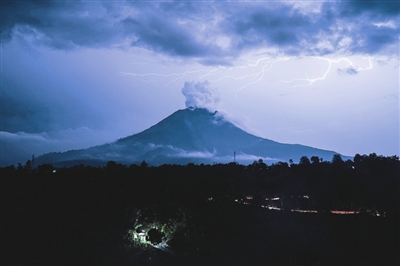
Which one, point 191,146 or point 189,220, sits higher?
point 191,146

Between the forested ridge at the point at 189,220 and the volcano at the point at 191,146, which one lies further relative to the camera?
the volcano at the point at 191,146

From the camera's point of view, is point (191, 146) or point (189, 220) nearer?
point (189, 220)

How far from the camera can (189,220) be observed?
22547 mm

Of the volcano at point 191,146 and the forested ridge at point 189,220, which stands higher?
the volcano at point 191,146

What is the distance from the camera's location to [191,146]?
5359 inches

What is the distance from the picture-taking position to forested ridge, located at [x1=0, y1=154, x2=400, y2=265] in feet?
61.2

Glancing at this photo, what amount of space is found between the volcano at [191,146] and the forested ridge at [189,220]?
9602 centimetres

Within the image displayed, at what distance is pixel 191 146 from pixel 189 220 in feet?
373

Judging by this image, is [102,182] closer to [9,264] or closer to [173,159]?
[9,264]

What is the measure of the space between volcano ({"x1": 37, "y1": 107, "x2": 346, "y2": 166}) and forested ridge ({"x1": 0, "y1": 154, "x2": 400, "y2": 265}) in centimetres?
9602

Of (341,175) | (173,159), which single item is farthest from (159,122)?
(341,175)

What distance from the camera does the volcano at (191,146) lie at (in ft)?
430

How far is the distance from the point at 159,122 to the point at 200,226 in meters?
122

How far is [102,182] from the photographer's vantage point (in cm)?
2445
